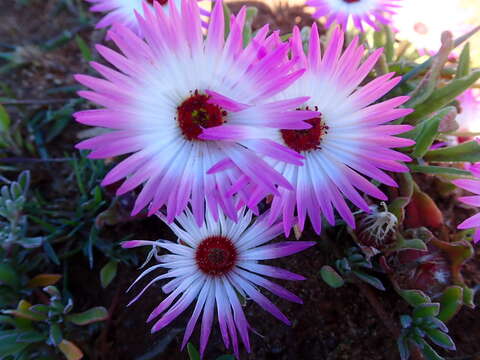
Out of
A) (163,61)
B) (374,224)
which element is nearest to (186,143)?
(163,61)

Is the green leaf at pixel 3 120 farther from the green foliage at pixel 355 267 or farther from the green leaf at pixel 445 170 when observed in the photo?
the green leaf at pixel 445 170

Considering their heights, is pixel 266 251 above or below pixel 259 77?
below

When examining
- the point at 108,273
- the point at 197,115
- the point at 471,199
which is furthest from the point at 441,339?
the point at 108,273

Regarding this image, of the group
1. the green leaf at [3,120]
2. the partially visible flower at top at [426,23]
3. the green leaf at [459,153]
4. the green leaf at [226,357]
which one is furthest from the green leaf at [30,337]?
the partially visible flower at top at [426,23]

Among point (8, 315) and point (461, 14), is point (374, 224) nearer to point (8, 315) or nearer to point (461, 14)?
point (8, 315)

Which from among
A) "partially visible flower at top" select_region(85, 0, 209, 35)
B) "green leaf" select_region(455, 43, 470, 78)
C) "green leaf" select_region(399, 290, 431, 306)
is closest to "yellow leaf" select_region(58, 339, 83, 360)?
"green leaf" select_region(399, 290, 431, 306)
